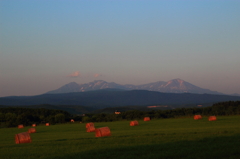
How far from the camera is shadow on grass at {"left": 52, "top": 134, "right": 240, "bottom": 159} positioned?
1362 cm

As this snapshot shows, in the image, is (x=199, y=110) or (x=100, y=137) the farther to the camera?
(x=199, y=110)

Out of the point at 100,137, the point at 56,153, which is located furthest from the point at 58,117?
the point at 56,153

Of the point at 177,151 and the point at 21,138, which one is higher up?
the point at 21,138

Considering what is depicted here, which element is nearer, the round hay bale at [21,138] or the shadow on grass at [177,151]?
the shadow on grass at [177,151]

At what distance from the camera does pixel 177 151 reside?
14.5m

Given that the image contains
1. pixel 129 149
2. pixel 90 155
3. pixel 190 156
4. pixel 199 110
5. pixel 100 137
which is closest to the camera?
pixel 190 156

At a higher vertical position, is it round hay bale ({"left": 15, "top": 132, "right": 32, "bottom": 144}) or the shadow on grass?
round hay bale ({"left": 15, "top": 132, "right": 32, "bottom": 144})

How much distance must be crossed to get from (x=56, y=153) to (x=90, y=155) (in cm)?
236

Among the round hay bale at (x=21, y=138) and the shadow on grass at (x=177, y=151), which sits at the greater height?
the round hay bale at (x=21, y=138)

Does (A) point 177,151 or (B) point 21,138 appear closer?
(A) point 177,151

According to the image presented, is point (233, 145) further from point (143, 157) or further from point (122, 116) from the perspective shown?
point (122, 116)

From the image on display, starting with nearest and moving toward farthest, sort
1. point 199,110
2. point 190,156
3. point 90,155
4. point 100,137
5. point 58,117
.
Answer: point 190,156
point 90,155
point 100,137
point 199,110
point 58,117

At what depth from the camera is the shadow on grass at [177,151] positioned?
44.7ft

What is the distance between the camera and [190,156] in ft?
44.1
